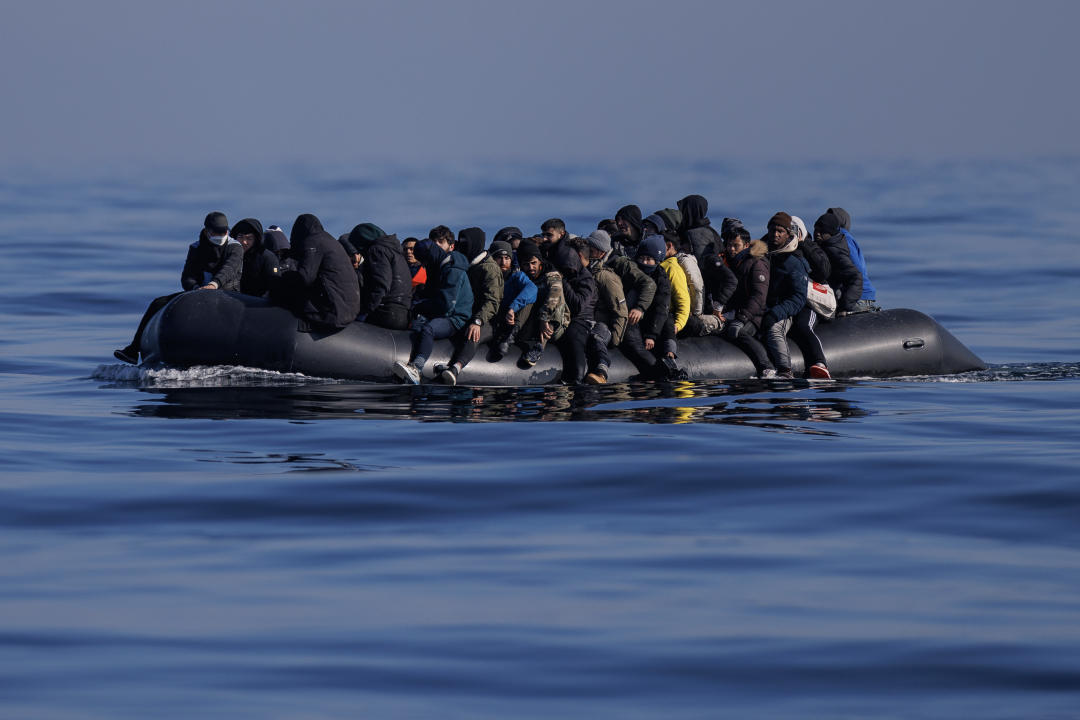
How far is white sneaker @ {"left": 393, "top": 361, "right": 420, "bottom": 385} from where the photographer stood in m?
19.0

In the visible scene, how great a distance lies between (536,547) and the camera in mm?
11438

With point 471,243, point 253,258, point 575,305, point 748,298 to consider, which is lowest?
point 575,305

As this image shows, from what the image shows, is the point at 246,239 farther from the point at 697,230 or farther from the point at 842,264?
the point at 842,264

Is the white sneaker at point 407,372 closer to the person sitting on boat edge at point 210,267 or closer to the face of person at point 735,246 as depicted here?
the person sitting on boat edge at point 210,267

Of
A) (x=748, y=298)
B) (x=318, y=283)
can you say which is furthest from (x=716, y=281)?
(x=318, y=283)

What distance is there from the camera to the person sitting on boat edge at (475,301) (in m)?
18.8

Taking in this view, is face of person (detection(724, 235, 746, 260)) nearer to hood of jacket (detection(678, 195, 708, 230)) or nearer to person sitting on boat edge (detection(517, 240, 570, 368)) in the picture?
hood of jacket (detection(678, 195, 708, 230))

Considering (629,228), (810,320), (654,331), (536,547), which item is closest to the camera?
(536,547)

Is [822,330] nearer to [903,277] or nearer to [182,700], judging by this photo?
[182,700]

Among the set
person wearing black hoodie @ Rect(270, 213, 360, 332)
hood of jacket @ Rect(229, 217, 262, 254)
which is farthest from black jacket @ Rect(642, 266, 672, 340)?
hood of jacket @ Rect(229, 217, 262, 254)

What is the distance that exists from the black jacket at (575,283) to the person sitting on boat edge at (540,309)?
0.30 feet

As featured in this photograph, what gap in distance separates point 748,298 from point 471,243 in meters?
3.56

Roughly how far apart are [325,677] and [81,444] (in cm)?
762

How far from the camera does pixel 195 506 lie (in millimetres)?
12539
